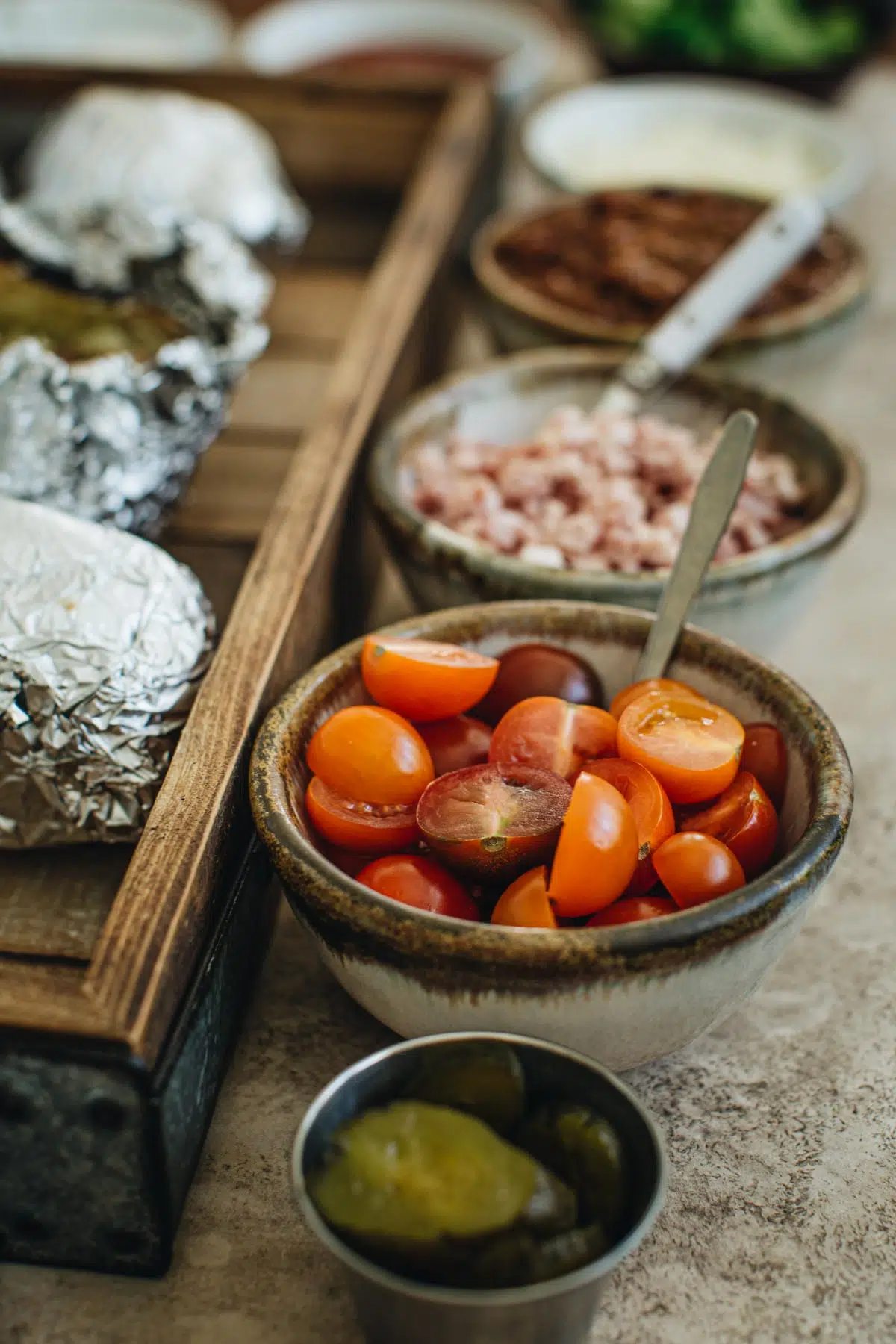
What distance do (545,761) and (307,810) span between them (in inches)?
5.7

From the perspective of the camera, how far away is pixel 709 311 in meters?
1.22

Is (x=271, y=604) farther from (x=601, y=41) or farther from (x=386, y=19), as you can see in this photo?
(x=386, y=19)

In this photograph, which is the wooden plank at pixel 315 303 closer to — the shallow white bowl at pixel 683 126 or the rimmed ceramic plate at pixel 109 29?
the shallow white bowl at pixel 683 126

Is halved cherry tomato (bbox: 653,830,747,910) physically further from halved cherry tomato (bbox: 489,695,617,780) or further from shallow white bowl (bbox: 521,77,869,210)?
shallow white bowl (bbox: 521,77,869,210)

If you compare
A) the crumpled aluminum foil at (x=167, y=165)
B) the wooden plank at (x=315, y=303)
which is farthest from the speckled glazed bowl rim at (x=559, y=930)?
the crumpled aluminum foil at (x=167, y=165)

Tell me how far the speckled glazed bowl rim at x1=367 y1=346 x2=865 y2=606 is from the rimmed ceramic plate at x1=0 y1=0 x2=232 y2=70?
3.98ft

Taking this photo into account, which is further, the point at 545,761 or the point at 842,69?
the point at 842,69

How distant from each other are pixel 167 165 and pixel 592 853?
1.18 meters

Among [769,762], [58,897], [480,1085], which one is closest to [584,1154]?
[480,1085]

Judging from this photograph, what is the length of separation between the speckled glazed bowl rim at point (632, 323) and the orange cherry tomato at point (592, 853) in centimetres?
68

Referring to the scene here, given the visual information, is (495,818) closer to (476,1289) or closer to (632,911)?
(632,911)

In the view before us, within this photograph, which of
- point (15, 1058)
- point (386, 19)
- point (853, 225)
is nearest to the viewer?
point (15, 1058)

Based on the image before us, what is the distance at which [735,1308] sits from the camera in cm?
68

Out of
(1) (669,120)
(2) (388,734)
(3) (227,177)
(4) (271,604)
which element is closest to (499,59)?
(1) (669,120)
